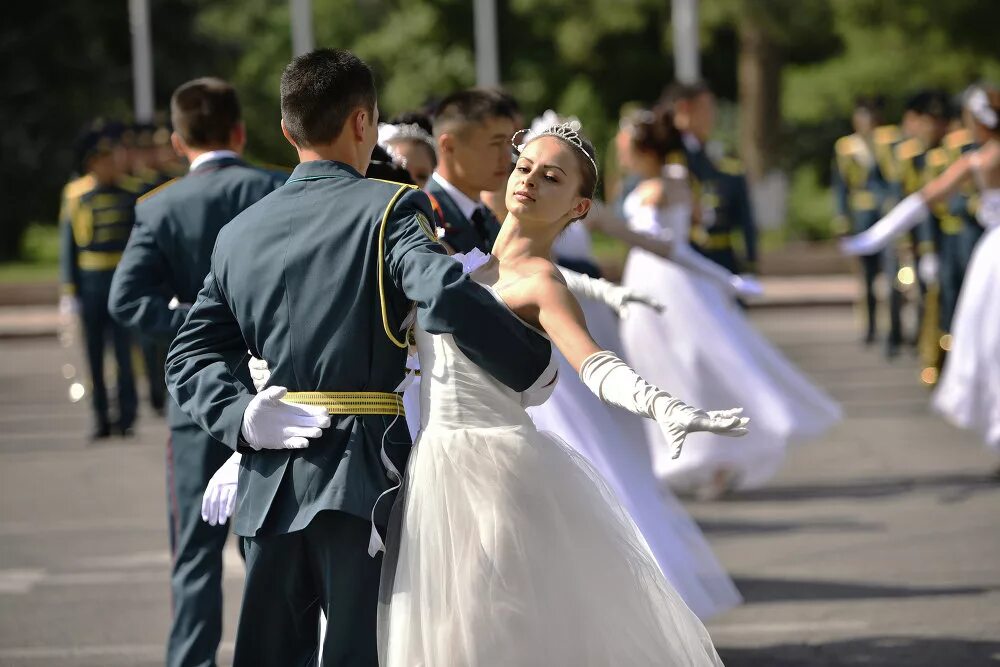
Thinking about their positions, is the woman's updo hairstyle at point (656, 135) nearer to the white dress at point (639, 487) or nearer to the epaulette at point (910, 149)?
the white dress at point (639, 487)

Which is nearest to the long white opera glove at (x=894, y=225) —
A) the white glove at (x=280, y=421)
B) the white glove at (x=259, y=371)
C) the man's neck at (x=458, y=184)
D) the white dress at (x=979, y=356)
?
the white dress at (x=979, y=356)

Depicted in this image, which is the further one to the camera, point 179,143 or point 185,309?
point 179,143

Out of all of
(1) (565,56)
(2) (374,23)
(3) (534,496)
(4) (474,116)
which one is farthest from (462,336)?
(2) (374,23)

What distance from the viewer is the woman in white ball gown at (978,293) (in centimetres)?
980

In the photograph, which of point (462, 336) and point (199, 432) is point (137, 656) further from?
point (462, 336)

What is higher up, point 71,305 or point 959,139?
point 959,139

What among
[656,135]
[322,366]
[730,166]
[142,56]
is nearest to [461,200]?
[322,366]

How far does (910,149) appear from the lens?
1537 cm

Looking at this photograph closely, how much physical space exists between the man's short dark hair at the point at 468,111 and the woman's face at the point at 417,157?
672 millimetres

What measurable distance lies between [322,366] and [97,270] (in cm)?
858

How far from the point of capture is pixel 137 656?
6387mm

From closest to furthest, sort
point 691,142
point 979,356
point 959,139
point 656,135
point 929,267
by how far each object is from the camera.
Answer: point 656,135 → point 979,356 → point 691,142 → point 959,139 → point 929,267

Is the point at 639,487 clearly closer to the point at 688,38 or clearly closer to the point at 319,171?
the point at 319,171

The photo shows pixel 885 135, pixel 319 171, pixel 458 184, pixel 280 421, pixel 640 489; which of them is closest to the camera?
pixel 280 421
